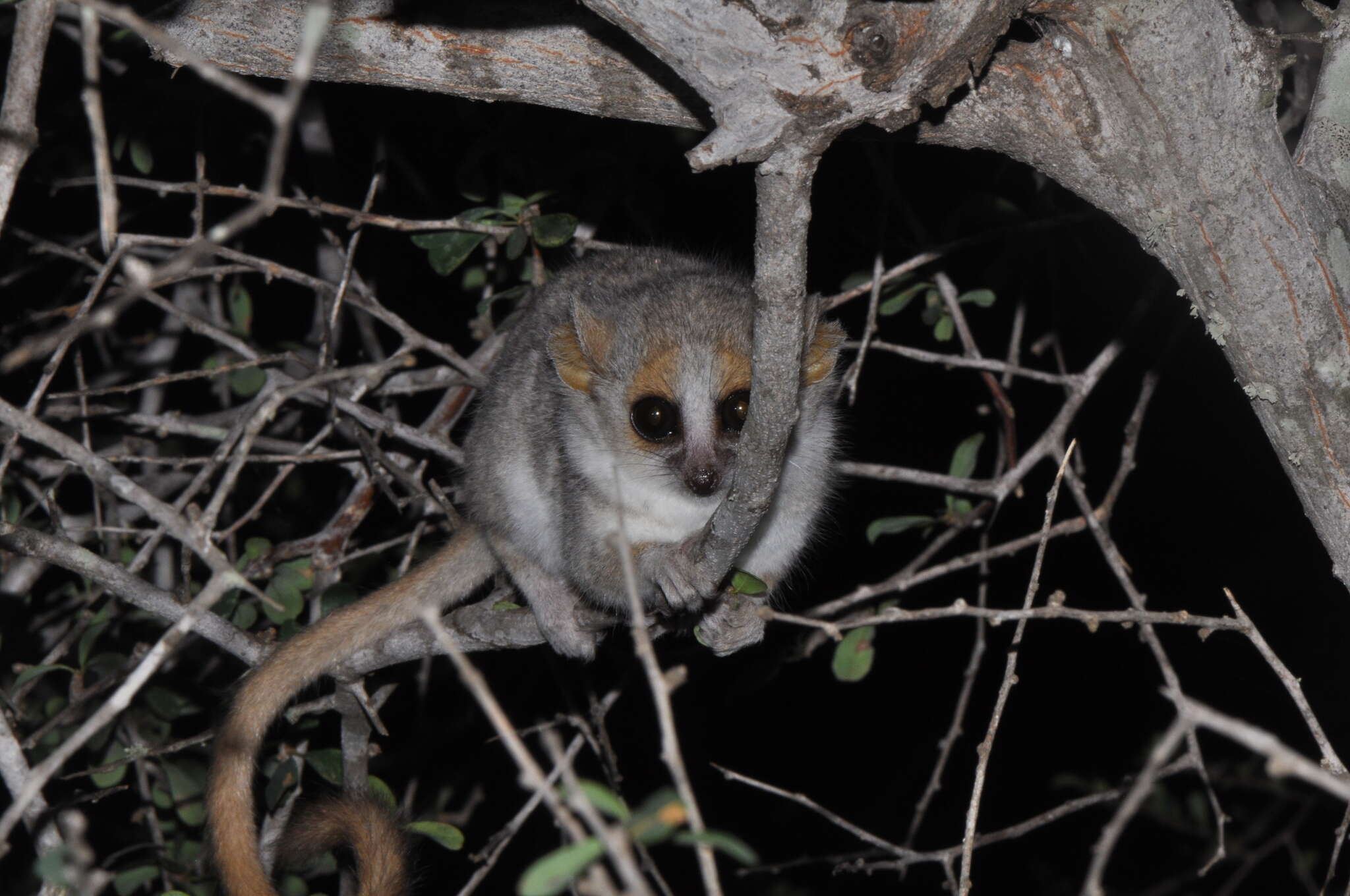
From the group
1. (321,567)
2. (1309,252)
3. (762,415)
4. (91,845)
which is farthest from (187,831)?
(1309,252)

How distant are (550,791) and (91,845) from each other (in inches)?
131

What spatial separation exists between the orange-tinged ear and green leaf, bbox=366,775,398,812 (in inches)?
55.4

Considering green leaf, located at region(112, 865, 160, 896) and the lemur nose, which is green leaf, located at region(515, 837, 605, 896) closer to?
the lemur nose

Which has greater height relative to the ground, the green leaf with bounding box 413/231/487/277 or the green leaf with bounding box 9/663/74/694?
the green leaf with bounding box 413/231/487/277

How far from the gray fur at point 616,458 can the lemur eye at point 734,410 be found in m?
0.02

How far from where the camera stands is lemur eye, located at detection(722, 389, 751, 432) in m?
2.92

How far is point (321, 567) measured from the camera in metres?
3.47

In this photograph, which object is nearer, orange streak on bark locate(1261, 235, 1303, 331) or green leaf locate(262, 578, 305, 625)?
orange streak on bark locate(1261, 235, 1303, 331)

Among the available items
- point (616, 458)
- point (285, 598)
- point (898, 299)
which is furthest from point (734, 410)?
point (285, 598)

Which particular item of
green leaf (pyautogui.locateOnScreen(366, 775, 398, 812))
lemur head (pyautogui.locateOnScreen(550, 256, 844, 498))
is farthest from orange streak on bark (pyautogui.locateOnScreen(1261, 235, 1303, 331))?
green leaf (pyautogui.locateOnScreen(366, 775, 398, 812))

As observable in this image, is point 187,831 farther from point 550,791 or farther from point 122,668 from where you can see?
point 550,791

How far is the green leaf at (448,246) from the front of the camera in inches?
137

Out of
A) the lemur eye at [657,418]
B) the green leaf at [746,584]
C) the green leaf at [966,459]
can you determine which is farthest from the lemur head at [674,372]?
the green leaf at [966,459]

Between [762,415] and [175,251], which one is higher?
[762,415]
